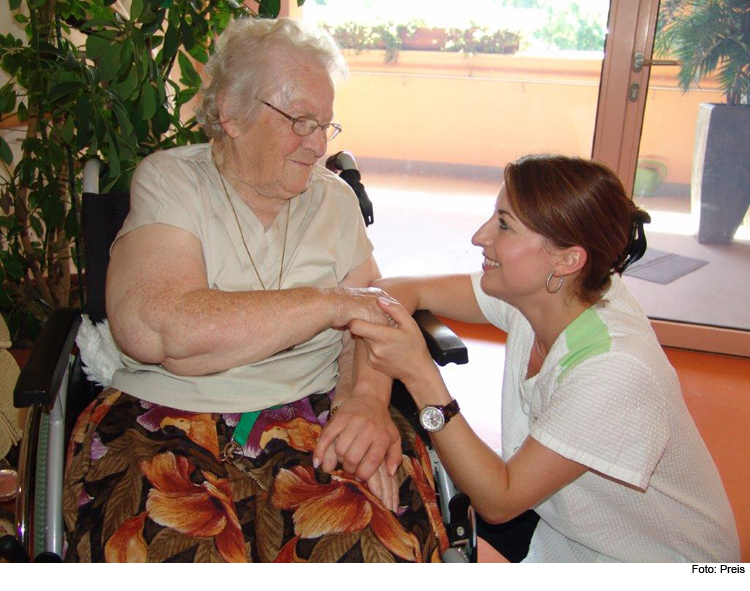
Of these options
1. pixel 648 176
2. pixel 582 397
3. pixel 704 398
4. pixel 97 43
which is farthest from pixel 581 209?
pixel 648 176

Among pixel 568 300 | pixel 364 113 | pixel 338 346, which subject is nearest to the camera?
pixel 568 300

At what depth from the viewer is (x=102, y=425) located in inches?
57.1

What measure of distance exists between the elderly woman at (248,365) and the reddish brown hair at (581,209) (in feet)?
1.25

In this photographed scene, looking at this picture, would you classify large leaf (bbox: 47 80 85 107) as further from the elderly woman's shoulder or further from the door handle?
the door handle

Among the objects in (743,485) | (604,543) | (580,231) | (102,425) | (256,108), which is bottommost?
(743,485)

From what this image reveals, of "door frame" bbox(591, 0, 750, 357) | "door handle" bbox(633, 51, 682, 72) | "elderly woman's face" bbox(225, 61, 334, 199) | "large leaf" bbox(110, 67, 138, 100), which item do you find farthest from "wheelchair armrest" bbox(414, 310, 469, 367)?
"door handle" bbox(633, 51, 682, 72)

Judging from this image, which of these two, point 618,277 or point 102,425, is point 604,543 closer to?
point 618,277

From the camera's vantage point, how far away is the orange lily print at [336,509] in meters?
1.25

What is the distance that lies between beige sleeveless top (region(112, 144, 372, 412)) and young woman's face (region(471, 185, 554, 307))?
1.30ft

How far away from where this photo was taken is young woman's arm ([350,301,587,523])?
1.28 m

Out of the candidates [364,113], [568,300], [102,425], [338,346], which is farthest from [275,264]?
[364,113]

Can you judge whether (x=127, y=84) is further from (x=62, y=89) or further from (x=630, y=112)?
(x=630, y=112)
